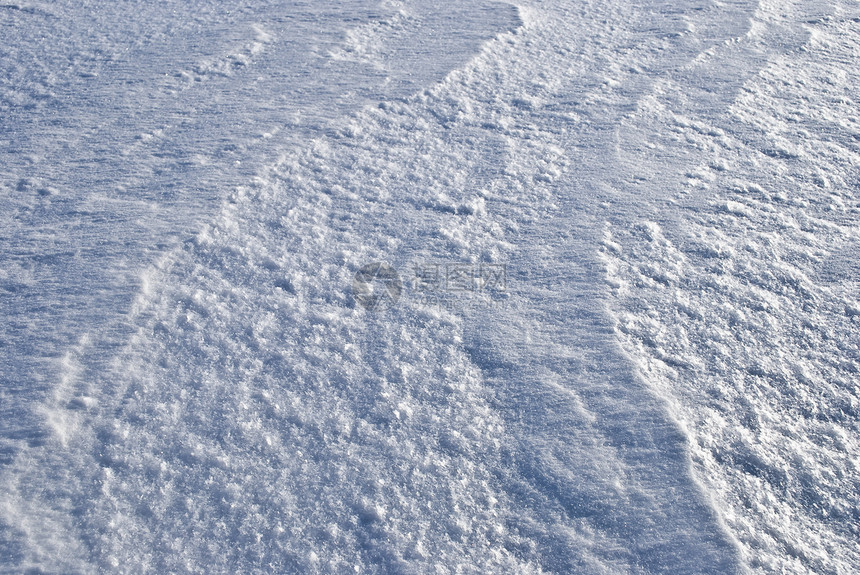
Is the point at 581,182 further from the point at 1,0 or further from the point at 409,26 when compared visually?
the point at 1,0

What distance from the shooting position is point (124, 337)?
3.03ft

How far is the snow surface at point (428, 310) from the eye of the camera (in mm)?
748

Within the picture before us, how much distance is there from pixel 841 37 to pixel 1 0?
7.73 feet

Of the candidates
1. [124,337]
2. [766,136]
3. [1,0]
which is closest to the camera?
[124,337]

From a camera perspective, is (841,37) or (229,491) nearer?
(229,491)

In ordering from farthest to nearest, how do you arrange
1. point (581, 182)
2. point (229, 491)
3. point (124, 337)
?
1. point (581, 182)
2. point (124, 337)
3. point (229, 491)

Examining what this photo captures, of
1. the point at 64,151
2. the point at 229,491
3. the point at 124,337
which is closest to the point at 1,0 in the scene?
the point at 64,151

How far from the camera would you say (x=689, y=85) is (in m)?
1.51

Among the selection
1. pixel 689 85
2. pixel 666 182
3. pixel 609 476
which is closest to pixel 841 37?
pixel 689 85

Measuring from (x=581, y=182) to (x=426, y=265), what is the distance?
374 mm

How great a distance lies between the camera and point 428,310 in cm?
100

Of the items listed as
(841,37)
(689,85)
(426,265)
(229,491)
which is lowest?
(229,491)

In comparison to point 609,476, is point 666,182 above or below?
above

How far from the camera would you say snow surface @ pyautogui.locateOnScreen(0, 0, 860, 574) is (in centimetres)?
75
